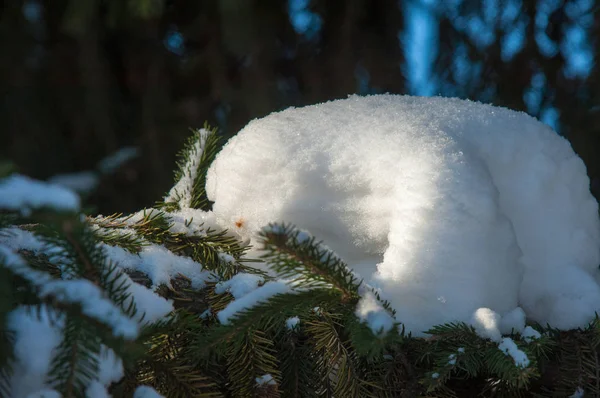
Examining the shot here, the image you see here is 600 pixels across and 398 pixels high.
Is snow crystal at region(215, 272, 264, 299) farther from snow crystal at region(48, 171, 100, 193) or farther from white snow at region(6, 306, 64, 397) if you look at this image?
snow crystal at region(48, 171, 100, 193)

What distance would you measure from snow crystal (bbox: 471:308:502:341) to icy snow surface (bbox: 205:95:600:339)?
2 cm

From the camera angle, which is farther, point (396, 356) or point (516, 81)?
point (516, 81)

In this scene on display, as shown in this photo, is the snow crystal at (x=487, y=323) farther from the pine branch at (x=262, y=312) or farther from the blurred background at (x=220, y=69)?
the blurred background at (x=220, y=69)

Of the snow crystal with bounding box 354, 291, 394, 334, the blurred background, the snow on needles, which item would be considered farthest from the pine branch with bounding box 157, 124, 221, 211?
the blurred background

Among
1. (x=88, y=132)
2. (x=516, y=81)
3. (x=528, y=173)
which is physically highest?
(x=88, y=132)

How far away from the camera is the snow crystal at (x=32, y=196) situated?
0.57 metres

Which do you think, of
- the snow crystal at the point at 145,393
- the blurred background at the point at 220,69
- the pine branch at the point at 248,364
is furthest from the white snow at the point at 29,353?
the blurred background at the point at 220,69

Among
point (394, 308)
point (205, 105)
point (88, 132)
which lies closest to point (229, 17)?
point (205, 105)

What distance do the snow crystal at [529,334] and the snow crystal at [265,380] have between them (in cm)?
35

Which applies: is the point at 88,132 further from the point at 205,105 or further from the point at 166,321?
the point at 166,321

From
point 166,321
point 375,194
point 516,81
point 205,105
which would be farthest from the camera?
point 205,105

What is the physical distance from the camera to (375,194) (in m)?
0.94

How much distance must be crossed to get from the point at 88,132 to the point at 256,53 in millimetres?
933

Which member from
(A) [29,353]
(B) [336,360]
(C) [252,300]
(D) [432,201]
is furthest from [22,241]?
(D) [432,201]
